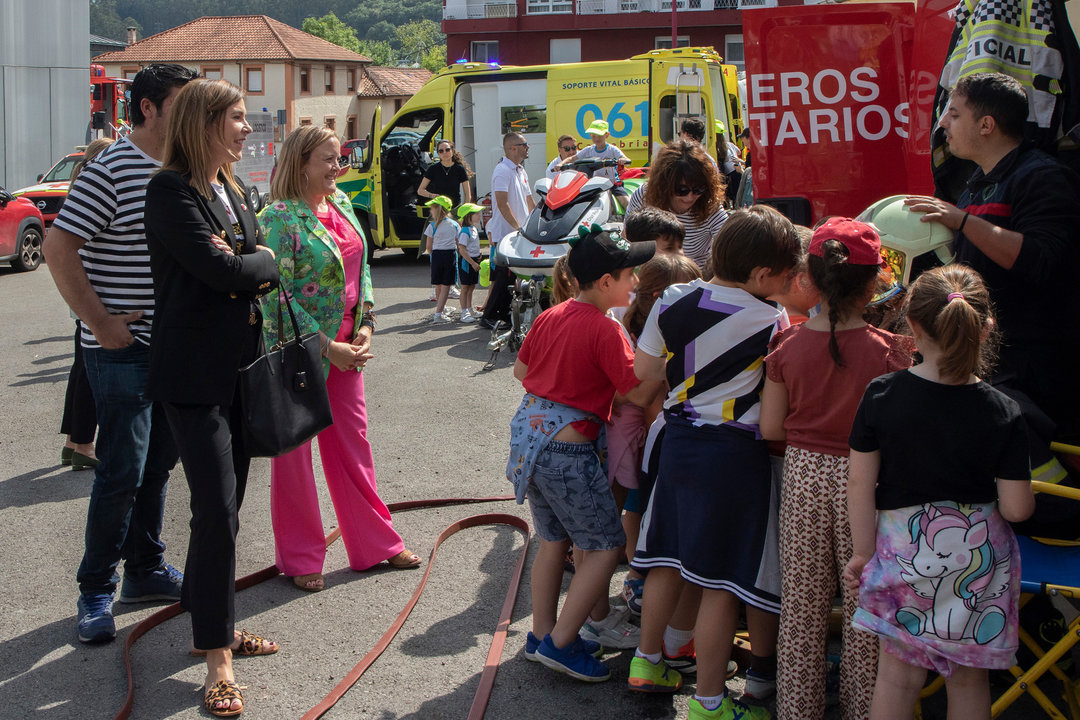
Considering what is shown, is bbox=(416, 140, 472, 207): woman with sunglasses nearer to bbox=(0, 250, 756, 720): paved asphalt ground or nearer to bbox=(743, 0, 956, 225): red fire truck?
bbox=(0, 250, 756, 720): paved asphalt ground

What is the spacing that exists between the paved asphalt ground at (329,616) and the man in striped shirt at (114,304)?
30 centimetres

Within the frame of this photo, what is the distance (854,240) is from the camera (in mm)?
2938

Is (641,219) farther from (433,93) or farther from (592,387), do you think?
(433,93)

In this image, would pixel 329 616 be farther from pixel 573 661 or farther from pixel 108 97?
pixel 108 97

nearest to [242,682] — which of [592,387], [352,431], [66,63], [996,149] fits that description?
[352,431]

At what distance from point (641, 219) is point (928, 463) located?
2000 mm

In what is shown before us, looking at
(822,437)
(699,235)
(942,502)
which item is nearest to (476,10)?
(699,235)

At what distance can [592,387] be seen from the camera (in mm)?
3588

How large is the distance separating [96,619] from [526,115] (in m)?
12.2

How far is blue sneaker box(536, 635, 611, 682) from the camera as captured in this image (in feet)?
12.0

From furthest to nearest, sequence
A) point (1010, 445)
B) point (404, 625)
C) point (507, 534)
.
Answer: point (507, 534) < point (404, 625) < point (1010, 445)

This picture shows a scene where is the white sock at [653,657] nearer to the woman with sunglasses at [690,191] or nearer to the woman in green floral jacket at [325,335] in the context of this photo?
the woman in green floral jacket at [325,335]

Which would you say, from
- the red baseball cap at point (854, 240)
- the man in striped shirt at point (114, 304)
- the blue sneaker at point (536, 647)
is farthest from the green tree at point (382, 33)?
the red baseball cap at point (854, 240)

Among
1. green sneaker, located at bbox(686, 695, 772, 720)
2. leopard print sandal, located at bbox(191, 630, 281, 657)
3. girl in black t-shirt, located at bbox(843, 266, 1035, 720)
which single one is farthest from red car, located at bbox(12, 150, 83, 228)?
girl in black t-shirt, located at bbox(843, 266, 1035, 720)
